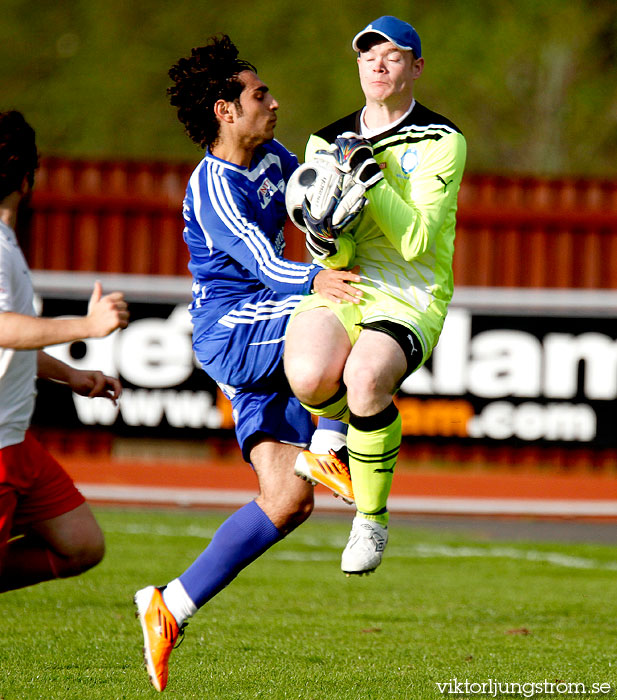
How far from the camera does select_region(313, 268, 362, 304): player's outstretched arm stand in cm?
470

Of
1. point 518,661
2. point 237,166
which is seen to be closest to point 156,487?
point 518,661

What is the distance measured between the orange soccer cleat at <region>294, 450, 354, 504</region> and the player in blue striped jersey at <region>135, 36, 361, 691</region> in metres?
0.14

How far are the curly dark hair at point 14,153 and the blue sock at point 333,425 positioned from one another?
1.62 m

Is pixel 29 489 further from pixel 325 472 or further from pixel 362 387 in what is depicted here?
pixel 362 387

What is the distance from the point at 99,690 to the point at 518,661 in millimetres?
2153

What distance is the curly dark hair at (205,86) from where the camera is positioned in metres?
5.14

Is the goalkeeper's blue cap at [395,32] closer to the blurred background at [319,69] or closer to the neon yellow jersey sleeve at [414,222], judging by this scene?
the neon yellow jersey sleeve at [414,222]

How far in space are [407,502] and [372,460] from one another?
8253mm

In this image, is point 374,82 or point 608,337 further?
point 608,337

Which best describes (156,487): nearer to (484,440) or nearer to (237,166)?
(484,440)

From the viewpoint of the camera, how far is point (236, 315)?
511 centimetres

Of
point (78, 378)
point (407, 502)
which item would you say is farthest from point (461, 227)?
point (78, 378)

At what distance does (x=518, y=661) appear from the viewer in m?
6.01

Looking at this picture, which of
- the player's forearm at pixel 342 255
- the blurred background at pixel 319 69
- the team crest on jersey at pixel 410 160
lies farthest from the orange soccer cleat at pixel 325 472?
the blurred background at pixel 319 69
